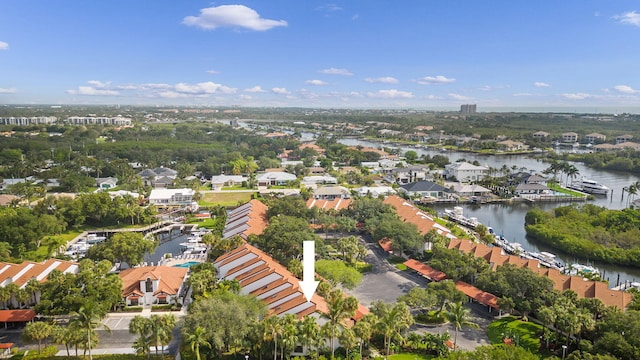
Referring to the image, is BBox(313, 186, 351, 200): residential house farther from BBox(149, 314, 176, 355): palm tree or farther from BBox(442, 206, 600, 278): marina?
BBox(149, 314, 176, 355): palm tree

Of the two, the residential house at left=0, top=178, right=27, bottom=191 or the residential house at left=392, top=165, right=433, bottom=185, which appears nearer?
the residential house at left=0, top=178, right=27, bottom=191

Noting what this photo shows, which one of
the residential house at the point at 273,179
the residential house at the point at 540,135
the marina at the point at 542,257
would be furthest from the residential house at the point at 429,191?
the residential house at the point at 540,135

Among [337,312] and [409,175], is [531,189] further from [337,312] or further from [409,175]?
[337,312]

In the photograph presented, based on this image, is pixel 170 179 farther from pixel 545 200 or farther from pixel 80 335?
pixel 545 200

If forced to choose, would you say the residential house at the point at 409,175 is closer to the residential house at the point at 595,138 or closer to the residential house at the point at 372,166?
the residential house at the point at 372,166

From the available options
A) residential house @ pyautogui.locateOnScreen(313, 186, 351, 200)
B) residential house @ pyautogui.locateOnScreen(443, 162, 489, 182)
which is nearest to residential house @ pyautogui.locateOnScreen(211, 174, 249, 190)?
residential house @ pyautogui.locateOnScreen(313, 186, 351, 200)

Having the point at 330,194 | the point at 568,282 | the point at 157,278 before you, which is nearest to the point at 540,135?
the point at 330,194
